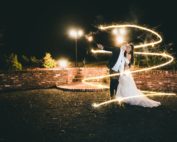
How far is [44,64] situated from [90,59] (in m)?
8.16

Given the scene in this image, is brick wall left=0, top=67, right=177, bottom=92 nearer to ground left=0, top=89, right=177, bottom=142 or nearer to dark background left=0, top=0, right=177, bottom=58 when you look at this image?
ground left=0, top=89, right=177, bottom=142

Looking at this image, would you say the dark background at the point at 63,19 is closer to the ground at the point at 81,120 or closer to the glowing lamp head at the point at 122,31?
the glowing lamp head at the point at 122,31

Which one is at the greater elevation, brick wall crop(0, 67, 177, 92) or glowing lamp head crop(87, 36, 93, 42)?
glowing lamp head crop(87, 36, 93, 42)

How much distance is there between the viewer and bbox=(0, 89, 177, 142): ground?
862cm

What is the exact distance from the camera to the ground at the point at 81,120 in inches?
340

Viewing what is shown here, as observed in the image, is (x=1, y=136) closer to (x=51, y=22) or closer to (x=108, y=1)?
(x=51, y=22)

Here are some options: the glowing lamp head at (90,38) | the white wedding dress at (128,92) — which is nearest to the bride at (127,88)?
the white wedding dress at (128,92)

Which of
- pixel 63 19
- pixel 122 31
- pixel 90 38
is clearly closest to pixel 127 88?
pixel 122 31

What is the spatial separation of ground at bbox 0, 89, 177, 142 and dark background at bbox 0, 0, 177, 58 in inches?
448

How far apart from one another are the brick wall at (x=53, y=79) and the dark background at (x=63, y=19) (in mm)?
6675

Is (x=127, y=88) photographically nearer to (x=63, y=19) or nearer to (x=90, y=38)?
(x=90, y=38)

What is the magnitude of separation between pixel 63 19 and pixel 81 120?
17697mm

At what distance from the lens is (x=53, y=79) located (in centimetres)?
1898

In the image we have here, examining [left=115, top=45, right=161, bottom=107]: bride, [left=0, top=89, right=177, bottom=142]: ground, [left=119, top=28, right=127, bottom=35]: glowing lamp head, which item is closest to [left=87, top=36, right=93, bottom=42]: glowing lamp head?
[left=119, top=28, right=127, bottom=35]: glowing lamp head
